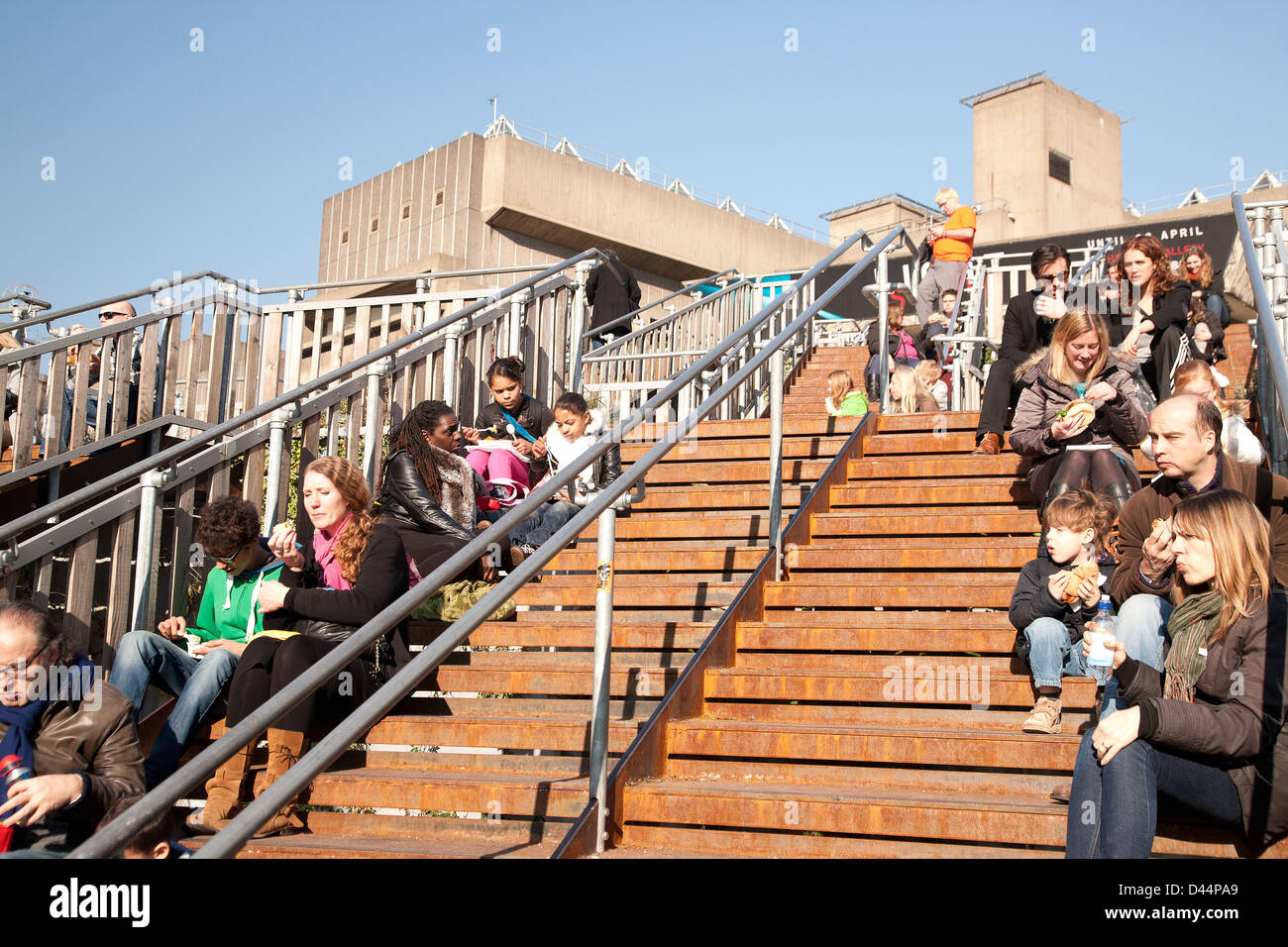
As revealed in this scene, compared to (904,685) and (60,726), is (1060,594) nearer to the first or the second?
(904,685)

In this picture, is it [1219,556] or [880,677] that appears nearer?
[1219,556]

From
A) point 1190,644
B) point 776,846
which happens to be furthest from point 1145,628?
point 776,846

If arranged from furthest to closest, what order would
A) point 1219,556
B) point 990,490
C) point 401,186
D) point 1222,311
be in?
point 401,186 → point 1222,311 → point 990,490 → point 1219,556

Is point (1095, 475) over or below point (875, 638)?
over

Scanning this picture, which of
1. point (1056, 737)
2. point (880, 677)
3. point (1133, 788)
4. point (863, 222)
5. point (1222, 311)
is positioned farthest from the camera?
point (863, 222)

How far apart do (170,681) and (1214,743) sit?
3619mm

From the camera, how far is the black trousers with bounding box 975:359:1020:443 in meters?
5.95

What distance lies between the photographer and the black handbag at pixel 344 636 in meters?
4.42

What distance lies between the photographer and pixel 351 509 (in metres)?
4.79

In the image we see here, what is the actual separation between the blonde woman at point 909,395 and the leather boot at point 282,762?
4.60m

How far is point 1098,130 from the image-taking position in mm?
32031
